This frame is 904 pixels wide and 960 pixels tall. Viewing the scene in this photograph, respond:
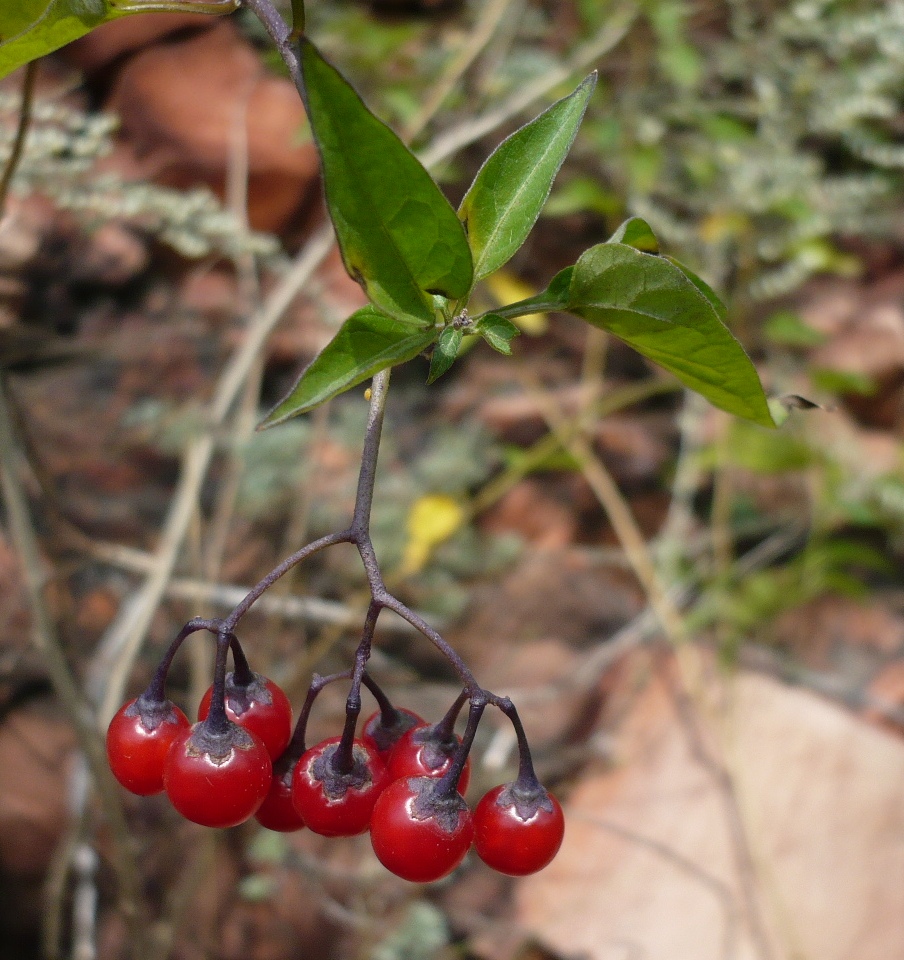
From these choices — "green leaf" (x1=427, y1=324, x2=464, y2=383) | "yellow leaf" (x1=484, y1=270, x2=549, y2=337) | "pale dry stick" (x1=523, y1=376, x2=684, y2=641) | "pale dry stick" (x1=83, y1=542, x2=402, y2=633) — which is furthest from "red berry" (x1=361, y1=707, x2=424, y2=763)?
"yellow leaf" (x1=484, y1=270, x2=549, y2=337)

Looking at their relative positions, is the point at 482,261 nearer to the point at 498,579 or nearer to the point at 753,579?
the point at 498,579

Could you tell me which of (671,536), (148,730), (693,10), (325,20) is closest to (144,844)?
(148,730)

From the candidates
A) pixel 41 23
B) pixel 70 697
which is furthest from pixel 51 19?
pixel 70 697

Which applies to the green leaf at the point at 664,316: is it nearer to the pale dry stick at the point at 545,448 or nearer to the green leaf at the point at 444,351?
the green leaf at the point at 444,351

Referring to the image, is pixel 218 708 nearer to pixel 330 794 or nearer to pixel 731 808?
pixel 330 794

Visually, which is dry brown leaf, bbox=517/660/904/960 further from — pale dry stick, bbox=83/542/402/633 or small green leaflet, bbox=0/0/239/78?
small green leaflet, bbox=0/0/239/78

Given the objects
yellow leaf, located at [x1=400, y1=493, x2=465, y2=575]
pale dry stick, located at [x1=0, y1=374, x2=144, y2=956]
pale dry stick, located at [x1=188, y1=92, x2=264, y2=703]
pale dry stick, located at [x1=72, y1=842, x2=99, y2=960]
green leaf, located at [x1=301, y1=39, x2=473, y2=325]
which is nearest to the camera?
green leaf, located at [x1=301, y1=39, x2=473, y2=325]

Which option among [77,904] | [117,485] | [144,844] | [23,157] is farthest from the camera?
[117,485]
